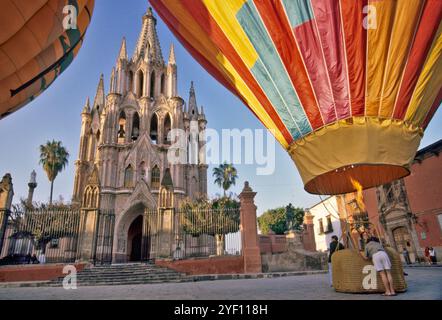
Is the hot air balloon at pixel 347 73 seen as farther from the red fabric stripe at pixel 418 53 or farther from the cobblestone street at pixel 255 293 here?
the cobblestone street at pixel 255 293

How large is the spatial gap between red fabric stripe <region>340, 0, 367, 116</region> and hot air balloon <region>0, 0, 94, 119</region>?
18.6ft

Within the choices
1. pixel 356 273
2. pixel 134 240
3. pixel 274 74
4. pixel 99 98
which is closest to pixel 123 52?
pixel 99 98

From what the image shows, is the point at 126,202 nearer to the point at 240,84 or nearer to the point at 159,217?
the point at 159,217

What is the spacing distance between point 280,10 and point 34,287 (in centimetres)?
1383

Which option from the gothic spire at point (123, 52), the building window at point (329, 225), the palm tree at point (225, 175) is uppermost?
the gothic spire at point (123, 52)

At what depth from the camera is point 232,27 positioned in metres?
6.65

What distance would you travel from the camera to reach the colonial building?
1889 centimetres

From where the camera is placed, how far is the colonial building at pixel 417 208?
18.9 metres

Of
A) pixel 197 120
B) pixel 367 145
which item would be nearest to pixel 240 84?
pixel 367 145

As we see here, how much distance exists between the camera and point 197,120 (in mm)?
36938

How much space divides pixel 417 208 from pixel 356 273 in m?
18.4

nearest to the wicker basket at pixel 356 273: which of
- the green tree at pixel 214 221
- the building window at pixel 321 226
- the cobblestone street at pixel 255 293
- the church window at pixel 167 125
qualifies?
the cobblestone street at pixel 255 293

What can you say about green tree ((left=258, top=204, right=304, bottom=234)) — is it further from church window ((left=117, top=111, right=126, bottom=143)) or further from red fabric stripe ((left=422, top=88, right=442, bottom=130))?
red fabric stripe ((left=422, top=88, right=442, bottom=130))

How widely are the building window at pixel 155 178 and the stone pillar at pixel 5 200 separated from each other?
14.5 meters
